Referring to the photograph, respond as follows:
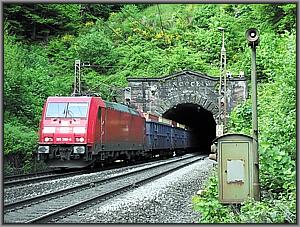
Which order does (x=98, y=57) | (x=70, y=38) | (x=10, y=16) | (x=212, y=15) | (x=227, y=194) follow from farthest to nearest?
(x=212, y=15)
(x=98, y=57)
(x=70, y=38)
(x=10, y=16)
(x=227, y=194)

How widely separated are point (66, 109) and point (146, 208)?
8572 millimetres

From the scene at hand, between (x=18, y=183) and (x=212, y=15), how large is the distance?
1241 inches

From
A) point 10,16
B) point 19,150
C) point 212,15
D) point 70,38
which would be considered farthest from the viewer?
point 212,15

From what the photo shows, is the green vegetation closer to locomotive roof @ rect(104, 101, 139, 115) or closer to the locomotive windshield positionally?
the locomotive windshield

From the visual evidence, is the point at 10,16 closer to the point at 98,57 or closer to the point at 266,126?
the point at 98,57

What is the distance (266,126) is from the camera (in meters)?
11.4

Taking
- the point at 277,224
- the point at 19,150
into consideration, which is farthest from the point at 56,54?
the point at 277,224

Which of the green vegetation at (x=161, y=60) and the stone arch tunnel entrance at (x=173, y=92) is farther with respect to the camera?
the stone arch tunnel entrance at (x=173, y=92)

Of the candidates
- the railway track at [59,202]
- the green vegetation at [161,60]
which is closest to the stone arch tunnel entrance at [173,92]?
the green vegetation at [161,60]

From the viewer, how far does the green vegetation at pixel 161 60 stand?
8.44 m

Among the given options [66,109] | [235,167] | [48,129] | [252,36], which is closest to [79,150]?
Result: [48,129]

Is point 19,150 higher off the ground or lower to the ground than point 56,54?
lower

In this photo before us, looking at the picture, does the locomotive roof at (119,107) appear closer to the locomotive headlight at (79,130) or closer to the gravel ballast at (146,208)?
the locomotive headlight at (79,130)

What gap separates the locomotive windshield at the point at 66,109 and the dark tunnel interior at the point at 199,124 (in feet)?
76.5
